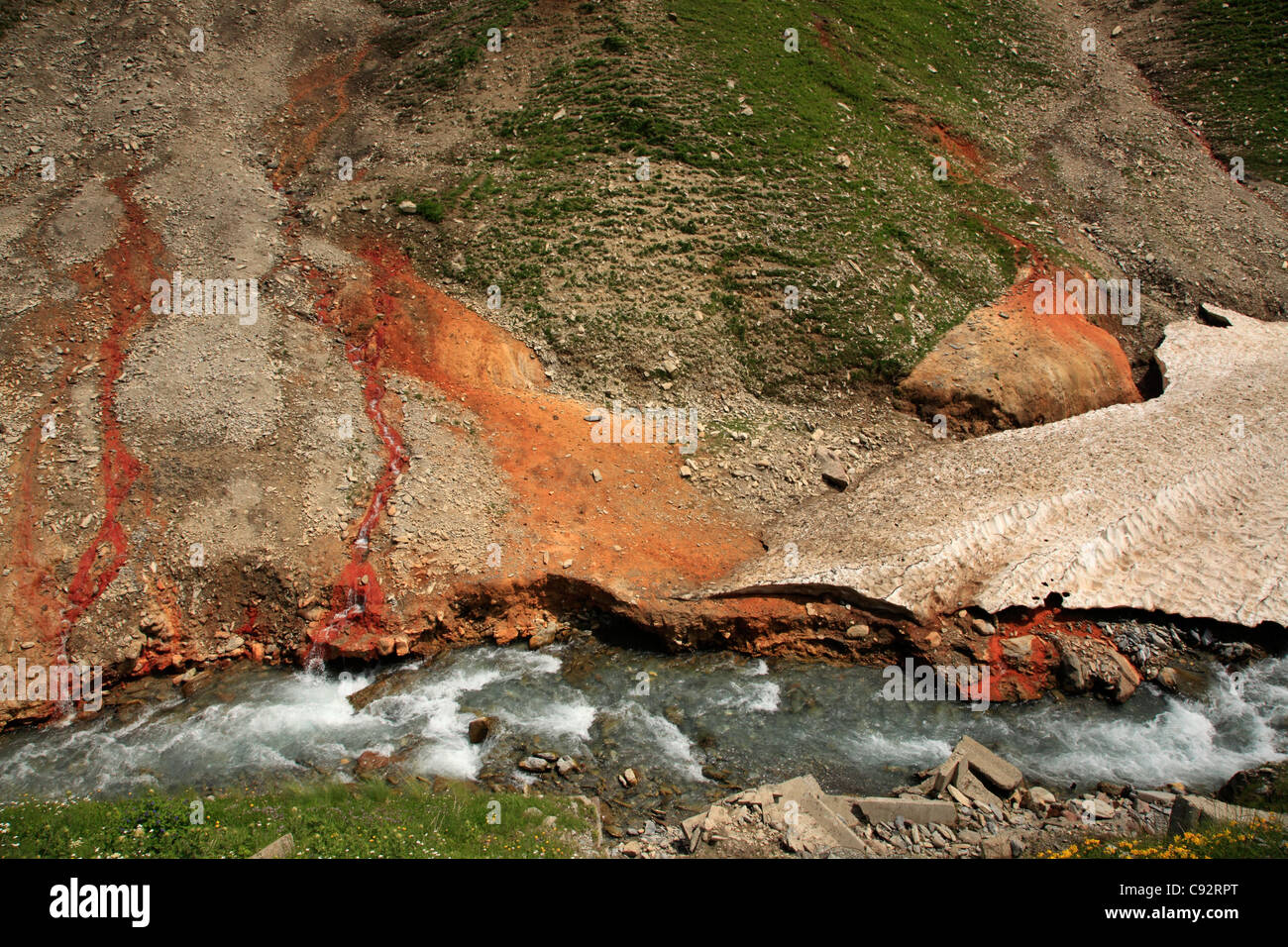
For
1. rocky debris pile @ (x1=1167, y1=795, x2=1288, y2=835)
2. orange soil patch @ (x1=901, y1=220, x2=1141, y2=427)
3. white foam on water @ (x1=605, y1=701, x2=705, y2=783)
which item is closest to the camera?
rocky debris pile @ (x1=1167, y1=795, x2=1288, y2=835)

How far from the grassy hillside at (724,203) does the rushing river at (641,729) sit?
9903mm

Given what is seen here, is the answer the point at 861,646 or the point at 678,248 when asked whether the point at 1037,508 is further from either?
the point at 678,248

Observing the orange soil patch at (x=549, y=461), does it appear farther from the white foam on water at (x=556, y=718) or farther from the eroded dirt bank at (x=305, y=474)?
the white foam on water at (x=556, y=718)

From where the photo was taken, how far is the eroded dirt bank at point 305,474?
55.4ft

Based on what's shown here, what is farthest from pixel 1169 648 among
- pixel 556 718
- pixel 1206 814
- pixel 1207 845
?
pixel 556 718

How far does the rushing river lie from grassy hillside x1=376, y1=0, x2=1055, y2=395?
990 centimetres

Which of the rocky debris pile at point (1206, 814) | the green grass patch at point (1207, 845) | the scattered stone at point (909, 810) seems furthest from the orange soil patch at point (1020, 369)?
the green grass patch at point (1207, 845)

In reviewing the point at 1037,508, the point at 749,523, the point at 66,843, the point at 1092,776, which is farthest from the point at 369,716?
the point at 1037,508

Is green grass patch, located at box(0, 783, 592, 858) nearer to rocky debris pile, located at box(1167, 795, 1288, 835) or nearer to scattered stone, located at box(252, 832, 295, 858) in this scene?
scattered stone, located at box(252, 832, 295, 858)

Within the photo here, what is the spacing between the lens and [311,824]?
12242mm

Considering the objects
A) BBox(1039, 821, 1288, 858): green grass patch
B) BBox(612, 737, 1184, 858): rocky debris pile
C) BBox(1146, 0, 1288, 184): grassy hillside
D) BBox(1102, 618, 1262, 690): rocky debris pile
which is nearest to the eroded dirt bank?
BBox(1102, 618, 1262, 690): rocky debris pile

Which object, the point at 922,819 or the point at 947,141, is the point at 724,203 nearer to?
the point at 947,141

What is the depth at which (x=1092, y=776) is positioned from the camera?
14.8 m

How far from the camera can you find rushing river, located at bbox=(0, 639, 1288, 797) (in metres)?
14.8
